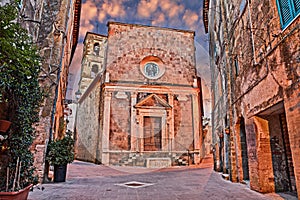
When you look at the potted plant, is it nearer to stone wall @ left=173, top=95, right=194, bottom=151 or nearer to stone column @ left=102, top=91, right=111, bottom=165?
stone column @ left=102, top=91, right=111, bottom=165

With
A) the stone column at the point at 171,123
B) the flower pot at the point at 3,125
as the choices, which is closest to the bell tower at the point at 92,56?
the stone column at the point at 171,123

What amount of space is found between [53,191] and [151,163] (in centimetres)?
896

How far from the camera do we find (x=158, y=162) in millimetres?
13867

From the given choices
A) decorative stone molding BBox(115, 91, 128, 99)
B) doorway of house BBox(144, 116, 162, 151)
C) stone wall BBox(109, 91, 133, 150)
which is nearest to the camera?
stone wall BBox(109, 91, 133, 150)

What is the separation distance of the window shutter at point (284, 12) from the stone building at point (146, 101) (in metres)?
11.0

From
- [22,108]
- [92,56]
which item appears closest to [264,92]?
[22,108]

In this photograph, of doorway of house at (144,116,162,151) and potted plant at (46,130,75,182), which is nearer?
potted plant at (46,130,75,182)

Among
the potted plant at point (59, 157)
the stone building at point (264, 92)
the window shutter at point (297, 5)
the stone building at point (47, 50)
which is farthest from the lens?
the potted plant at point (59, 157)

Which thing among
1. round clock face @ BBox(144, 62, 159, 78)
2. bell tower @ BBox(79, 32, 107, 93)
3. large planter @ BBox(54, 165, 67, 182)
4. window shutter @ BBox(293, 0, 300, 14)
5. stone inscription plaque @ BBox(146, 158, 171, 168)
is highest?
bell tower @ BBox(79, 32, 107, 93)

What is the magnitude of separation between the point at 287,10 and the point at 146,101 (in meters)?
11.4

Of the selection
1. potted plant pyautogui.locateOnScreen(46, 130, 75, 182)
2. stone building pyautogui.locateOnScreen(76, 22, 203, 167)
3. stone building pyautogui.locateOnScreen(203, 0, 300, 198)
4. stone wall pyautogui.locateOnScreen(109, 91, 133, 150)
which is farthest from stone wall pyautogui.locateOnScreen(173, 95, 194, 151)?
potted plant pyautogui.locateOnScreen(46, 130, 75, 182)

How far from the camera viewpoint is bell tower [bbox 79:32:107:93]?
2983 centimetres

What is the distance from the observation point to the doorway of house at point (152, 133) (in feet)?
47.6

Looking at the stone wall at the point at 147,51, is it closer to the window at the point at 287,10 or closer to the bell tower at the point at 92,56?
the window at the point at 287,10
